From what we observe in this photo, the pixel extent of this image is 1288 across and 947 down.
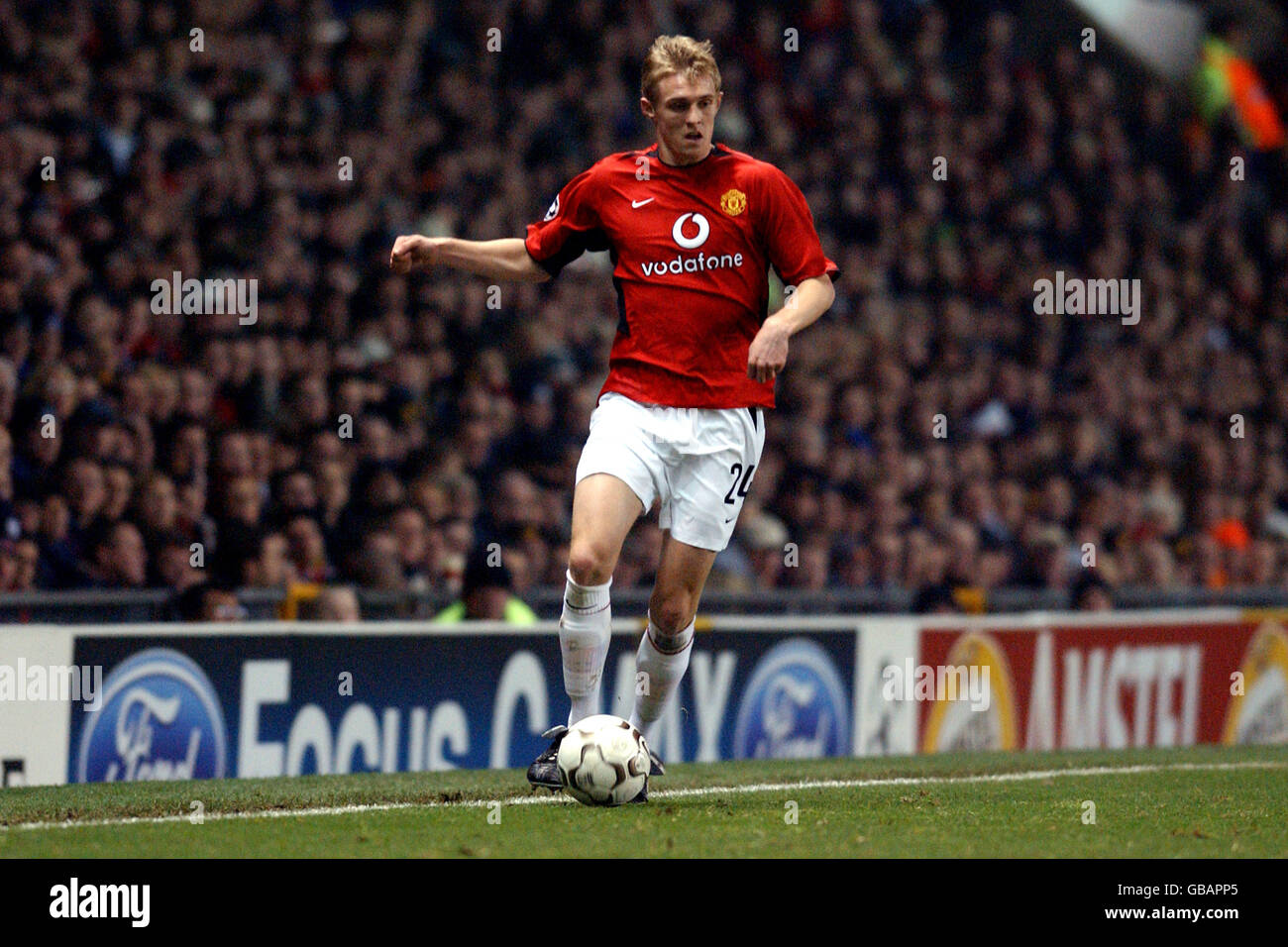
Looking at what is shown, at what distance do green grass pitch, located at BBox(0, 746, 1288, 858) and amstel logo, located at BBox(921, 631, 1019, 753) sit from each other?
3751 mm

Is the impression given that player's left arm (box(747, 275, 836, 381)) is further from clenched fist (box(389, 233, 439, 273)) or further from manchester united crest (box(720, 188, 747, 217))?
clenched fist (box(389, 233, 439, 273))

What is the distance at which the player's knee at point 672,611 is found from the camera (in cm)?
659

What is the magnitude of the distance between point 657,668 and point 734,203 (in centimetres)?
166

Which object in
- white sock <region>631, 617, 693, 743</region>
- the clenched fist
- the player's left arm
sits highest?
the clenched fist

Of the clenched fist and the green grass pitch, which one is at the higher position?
the clenched fist

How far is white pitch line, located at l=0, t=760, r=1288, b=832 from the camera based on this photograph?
5.94m

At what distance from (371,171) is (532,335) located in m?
1.54

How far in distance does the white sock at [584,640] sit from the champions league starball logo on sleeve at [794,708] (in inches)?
191

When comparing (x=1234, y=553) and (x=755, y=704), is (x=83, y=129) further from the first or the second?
(x=1234, y=553)

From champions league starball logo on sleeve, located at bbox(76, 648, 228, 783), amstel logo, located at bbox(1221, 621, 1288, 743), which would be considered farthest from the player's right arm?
amstel logo, located at bbox(1221, 621, 1288, 743)

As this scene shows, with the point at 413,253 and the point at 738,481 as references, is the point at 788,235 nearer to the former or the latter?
the point at 738,481
